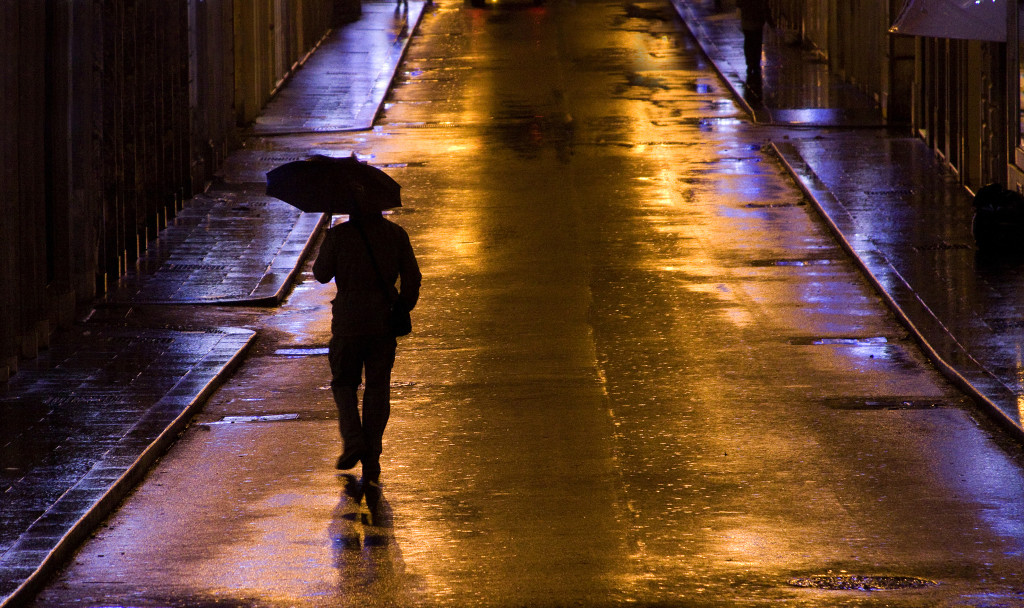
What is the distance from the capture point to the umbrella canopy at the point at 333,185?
874 cm

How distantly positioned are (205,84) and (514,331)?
850 centimetres

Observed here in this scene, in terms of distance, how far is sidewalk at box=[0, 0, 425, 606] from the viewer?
8.31m

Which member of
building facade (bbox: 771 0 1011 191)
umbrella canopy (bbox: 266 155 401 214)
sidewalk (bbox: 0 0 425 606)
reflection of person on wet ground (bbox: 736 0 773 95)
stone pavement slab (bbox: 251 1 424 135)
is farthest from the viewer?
reflection of person on wet ground (bbox: 736 0 773 95)

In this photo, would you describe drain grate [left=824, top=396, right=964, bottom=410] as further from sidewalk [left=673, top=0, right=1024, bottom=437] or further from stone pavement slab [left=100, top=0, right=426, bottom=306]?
stone pavement slab [left=100, top=0, right=426, bottom=306]

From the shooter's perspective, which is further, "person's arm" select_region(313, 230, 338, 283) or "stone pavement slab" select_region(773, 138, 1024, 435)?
"stone pavement slab" select_region(773, 138, 1024, 435)

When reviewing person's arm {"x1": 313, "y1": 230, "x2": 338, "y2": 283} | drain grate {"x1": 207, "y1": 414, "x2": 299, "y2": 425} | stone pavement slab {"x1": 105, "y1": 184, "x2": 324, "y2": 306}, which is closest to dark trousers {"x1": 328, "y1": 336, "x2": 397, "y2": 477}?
person's arm {"x1": 313, "y1": 230, "x2": 338, "y2": 283}

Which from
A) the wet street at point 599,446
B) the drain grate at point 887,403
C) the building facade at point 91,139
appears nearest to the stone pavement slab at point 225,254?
the building facade at point 91,139

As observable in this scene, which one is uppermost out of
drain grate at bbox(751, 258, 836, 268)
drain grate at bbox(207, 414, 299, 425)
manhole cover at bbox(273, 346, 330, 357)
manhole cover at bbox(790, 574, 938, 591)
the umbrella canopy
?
the umbrella canopy

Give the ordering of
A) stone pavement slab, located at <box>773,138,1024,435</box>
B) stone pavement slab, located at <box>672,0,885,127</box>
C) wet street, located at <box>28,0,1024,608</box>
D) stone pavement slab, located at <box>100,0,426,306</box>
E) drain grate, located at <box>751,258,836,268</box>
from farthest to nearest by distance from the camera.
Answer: stone pavement slab, located at <box>672,0,885,127</box>
drain grate, located at <box>751,258,836,268</box>
stone pavement slab, located at <box>100,0,426,306</box>
stone pavement slab, located at <box>773,138,1024,435</box>
wet street, located at <box>28,0,1024,608</box>

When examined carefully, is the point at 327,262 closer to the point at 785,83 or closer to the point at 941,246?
the point at 941,246

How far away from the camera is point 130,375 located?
11477 millimetres

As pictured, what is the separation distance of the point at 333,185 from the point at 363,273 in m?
0.53

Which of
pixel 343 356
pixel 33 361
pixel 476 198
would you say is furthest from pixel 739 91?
pixel 343 356

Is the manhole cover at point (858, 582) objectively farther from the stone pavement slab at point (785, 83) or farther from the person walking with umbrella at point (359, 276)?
the stone pavement slab at point (785, 83)
